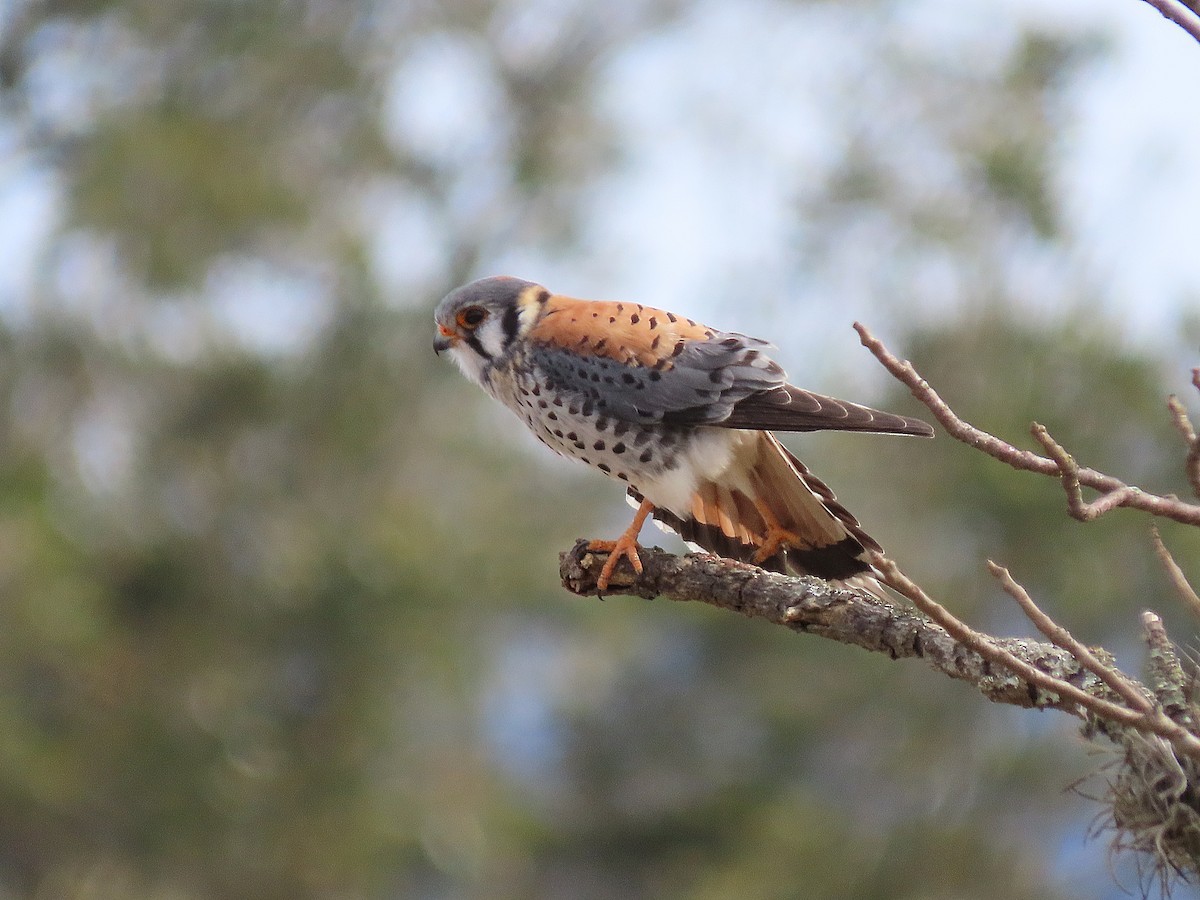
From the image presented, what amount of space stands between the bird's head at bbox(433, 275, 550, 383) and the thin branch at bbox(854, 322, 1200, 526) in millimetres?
1919

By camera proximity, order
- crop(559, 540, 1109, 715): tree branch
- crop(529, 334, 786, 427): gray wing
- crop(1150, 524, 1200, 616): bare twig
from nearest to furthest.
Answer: crop(1150, 524, 1200, 616): bare twig, crop(559, 540, 1109, 715): tree branch, crop(529, 334, 786, 427): gray wing

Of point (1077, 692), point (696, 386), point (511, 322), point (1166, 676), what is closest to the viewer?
point (1077, 692)

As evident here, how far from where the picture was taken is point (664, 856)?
Result: 12.6 metres

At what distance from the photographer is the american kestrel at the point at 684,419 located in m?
3.14

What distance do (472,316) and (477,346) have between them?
93 millimetres

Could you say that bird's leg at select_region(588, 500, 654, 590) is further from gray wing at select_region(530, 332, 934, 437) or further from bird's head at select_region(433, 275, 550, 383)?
bird's head at select_region(433, 275, 550, 383)

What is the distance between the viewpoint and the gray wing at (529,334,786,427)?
327 cm

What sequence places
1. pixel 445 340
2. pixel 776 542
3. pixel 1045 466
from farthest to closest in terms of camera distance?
pixel 445 340 → pixel 776 542 → pixel 1045 466

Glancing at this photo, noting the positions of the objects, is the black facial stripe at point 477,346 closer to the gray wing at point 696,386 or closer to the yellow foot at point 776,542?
the gray wing at point 696,386

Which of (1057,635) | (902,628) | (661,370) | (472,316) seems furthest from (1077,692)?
(472,316)

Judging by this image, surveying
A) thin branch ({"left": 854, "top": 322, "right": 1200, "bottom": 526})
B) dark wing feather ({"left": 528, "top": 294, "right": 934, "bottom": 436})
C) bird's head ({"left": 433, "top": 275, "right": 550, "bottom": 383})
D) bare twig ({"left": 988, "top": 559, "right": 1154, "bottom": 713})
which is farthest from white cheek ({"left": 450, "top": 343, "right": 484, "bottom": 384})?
bare twig ({"left": 988, "top": 559, "right": 1154, "bottom": 713})

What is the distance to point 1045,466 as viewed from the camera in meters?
1.77

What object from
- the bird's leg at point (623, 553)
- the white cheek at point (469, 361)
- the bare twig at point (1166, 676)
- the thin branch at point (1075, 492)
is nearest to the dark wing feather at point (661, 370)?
the white cheek at point (469, 361)

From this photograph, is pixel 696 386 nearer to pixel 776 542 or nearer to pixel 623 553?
pixel 776 542
